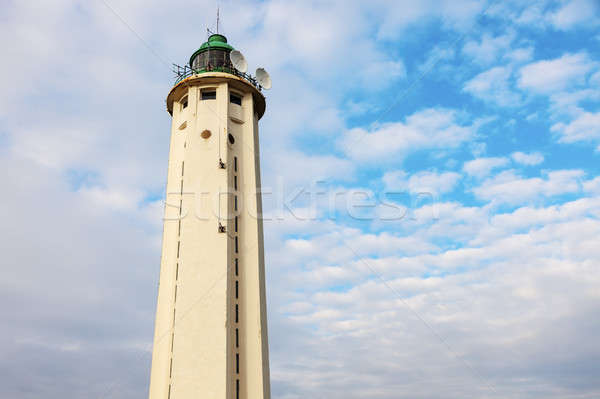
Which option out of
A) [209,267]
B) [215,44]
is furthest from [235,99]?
[209,267]

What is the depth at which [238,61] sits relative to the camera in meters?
50.4

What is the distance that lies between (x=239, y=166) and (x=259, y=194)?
11.2 feet

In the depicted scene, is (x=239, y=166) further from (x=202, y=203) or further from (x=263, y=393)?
(x=263, y=393)

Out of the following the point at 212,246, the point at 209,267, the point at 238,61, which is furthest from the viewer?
the point at 238,61

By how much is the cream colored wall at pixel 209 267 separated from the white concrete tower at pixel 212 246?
8cm

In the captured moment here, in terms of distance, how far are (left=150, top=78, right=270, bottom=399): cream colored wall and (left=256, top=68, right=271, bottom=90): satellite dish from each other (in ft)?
5.57

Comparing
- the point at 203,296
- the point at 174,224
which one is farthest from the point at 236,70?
the point at 203,296

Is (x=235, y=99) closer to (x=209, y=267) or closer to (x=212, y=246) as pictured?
(x=212, y=246)

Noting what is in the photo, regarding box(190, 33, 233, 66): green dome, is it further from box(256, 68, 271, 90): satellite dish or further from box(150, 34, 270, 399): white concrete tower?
box(256, 68, 271, 90): satellite dish

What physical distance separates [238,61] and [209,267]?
69.9 feet

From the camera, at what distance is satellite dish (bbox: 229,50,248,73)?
164 ft

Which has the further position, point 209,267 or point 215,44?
point 215,44

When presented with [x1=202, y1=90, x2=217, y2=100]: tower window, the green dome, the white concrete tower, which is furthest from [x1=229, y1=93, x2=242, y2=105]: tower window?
the green dome

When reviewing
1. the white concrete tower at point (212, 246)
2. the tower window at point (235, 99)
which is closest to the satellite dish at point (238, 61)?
the white concrete tower at point (212, 246)
